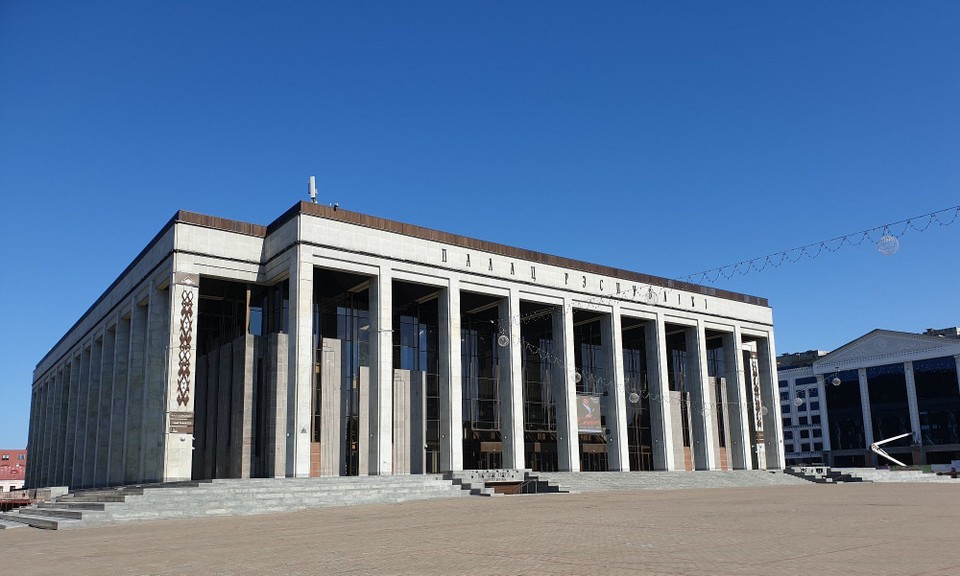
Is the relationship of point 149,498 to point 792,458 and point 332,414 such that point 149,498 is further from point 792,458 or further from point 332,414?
point 792,458

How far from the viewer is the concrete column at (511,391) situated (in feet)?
163

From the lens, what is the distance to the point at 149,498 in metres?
30.1

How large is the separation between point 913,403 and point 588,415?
75.9 metres

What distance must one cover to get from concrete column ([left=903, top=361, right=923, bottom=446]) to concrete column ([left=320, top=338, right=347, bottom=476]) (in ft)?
310

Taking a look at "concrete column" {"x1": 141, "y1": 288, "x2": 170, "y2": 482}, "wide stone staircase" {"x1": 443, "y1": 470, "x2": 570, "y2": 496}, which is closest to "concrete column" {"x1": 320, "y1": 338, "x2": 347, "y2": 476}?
"wide stone staircase" {"x1": 443, "y1": 470, "x2": 570, "y2": 496}

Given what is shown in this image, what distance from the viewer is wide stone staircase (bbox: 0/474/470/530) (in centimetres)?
2742

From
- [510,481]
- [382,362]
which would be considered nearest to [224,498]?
[382,362]

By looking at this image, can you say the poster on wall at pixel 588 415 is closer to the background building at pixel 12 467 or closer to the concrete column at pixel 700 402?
the concrete column at pixel 700 402

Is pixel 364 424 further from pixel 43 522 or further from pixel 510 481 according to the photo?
pixel 43 522

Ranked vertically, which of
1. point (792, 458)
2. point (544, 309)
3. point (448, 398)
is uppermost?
point (544, 309)

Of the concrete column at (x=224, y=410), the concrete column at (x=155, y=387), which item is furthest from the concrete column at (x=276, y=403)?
the concrete column at (x=155, y=387)

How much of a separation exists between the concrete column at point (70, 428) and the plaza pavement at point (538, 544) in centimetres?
4757

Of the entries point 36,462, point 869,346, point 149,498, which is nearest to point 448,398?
point 149,498

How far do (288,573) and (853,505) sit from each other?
19.6 meters
